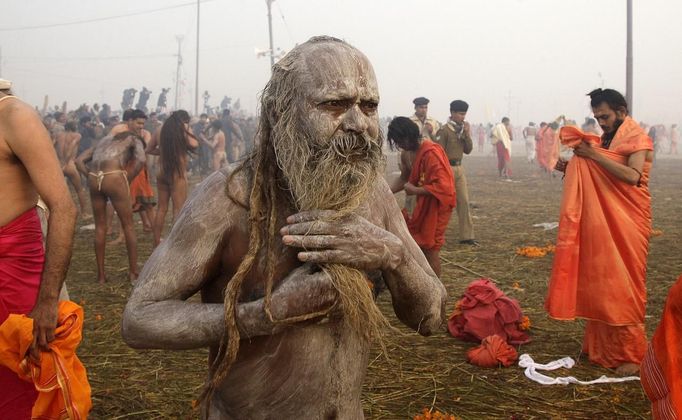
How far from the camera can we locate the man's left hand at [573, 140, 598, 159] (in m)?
5.28

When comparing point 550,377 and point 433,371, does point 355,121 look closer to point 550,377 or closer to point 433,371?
point 433,371

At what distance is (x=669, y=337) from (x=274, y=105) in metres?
1.56

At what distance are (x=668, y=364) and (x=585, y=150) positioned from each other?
341 centimetres

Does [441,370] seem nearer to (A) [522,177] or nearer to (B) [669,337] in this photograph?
(B) [669,337]

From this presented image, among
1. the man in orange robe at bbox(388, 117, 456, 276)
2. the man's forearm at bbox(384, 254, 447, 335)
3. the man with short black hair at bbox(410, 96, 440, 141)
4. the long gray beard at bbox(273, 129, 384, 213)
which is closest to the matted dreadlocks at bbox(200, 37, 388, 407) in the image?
the long gray beard at bbox(273, 129, 384, 213)

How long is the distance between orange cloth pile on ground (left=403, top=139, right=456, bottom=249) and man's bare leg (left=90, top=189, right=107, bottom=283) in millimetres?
3812

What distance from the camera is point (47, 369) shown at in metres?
2.64

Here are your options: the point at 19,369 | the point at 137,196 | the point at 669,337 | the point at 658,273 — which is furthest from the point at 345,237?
the point at 137,196

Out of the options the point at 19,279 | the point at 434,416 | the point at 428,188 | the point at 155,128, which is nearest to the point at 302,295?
the point at 19,279

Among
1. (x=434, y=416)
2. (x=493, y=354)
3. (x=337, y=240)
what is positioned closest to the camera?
(x=337, y=240)

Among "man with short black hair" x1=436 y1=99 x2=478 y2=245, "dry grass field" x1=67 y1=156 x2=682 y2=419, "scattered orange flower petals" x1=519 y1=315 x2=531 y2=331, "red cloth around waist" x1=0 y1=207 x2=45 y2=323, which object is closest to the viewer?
"red cloth around waist" x1=0 y1=207 x2=45 y2=323

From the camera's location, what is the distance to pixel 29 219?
2.94 meters

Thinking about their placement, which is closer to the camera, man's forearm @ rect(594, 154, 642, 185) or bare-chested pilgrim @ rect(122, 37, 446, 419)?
bare-chested pilgrim @ rect(122, 37, 446, 419)

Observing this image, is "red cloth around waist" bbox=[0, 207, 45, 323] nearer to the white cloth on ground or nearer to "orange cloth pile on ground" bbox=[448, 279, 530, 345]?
the white cloth on ground
